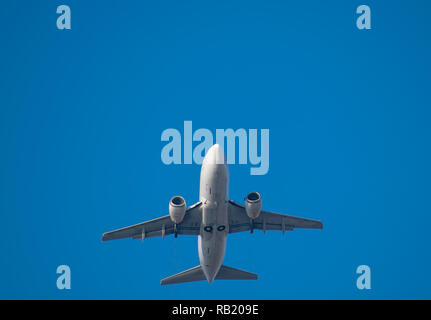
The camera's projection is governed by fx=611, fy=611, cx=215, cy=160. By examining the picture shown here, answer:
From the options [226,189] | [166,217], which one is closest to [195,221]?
[166,217]

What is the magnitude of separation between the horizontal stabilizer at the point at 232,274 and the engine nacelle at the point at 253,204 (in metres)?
6.68

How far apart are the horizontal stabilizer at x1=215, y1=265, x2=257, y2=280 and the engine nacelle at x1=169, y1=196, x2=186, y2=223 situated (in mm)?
7149

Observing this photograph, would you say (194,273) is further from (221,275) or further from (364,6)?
(364,6)

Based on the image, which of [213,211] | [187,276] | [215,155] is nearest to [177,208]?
[213,211]

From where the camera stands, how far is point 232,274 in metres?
49.4

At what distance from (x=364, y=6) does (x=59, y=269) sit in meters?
37.9

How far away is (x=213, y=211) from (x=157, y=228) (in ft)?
20.3

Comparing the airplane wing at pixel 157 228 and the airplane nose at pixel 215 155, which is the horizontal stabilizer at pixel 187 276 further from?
the airplane nose at pixel 215 155

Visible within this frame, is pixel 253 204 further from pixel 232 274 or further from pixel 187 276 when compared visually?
pixel 187 276

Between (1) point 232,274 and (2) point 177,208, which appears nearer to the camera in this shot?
(2) point 177,208

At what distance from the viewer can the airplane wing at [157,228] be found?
47.3 m

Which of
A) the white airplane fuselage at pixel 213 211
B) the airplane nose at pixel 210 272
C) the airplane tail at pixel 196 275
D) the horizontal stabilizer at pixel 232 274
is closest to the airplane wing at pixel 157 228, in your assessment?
the white airplane fuselage at pixel 213 211

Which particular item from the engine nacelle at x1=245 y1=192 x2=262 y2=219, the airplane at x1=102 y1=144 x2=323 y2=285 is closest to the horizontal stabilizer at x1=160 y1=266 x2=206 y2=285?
the airplane at x1=102 y1=144 x2=323 y2=285

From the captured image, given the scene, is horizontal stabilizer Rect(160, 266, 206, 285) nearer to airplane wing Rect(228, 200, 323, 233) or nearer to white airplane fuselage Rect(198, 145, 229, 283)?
white airplane fuselage Rect(198, 145, 229, 283)
